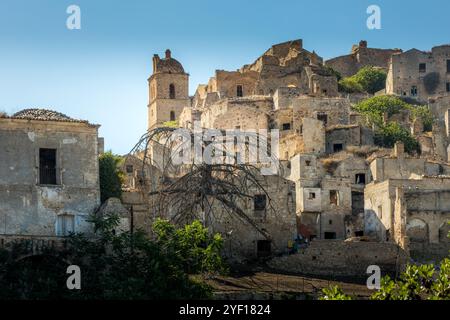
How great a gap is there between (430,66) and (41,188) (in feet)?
185

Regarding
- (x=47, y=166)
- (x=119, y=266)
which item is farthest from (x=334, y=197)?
(x=119, y=266)

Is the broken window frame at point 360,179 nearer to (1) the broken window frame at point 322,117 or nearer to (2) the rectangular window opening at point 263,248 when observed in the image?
(1) the broken window frame at point 322,117

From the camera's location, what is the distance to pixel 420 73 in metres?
102

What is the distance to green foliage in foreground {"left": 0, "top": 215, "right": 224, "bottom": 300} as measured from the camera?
44.6m

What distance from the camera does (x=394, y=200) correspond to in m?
63.1

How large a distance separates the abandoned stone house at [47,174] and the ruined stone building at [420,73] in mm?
51994

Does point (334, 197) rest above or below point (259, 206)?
above

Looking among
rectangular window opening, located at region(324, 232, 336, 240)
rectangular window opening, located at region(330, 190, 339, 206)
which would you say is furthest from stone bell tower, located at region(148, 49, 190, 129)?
rectangular window opening, located at region(324, 232, 336, 240)

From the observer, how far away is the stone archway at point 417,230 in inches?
2479

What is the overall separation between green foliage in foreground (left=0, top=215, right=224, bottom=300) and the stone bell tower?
2107 inches

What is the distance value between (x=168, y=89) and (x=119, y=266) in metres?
57.0

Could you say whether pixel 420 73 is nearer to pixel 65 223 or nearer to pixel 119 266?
pixel 65 223

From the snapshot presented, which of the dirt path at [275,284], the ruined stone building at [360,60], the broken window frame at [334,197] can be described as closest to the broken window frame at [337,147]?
the broken window frame at [334,197]
